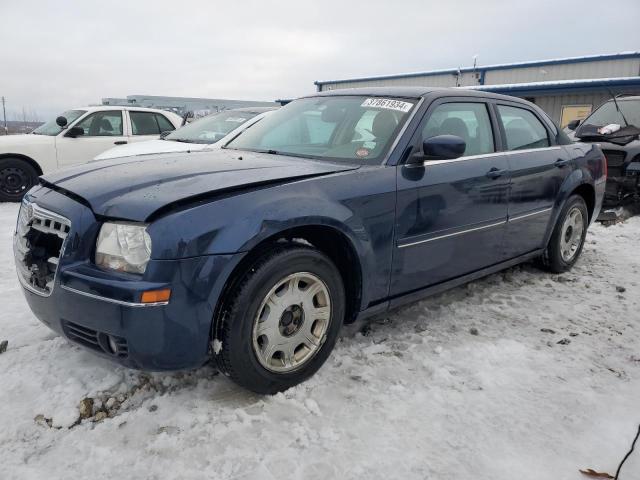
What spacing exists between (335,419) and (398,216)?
1.18 m

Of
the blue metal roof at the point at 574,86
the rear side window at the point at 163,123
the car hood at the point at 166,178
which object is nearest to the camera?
the car hood at the point at 166,178

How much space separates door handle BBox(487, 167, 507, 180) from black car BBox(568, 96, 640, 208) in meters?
4.94

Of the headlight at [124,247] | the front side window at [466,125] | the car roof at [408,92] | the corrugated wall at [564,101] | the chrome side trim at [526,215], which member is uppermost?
the corrugated wall at [564,101]

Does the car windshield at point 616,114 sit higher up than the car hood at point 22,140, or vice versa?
the car windshield at point 616,114

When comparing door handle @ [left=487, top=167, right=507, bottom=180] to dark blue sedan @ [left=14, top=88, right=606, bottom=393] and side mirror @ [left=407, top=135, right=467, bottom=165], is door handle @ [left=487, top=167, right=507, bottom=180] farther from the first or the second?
side mirror @ [left=407, top=135, right=467, bottom=165]

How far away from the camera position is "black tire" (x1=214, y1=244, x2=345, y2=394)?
2307 mm

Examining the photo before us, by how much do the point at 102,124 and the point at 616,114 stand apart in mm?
8695

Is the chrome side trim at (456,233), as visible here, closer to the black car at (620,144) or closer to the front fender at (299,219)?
the front fender at (299,219)

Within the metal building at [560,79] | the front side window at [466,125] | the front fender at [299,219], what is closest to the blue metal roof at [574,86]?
the metal building at [560,79]

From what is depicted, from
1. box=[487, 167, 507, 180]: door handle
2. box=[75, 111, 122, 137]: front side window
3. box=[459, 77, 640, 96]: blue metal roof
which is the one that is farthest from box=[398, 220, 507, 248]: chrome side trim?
box=[459, 77, 640, 96]: blue metal roof

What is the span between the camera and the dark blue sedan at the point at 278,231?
218 cm

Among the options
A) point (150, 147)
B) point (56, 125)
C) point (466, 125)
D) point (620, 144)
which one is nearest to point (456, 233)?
point (466, 125)

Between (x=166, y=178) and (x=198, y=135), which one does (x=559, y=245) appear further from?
(x=198, y=135)

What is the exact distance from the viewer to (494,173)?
11.8 ft
